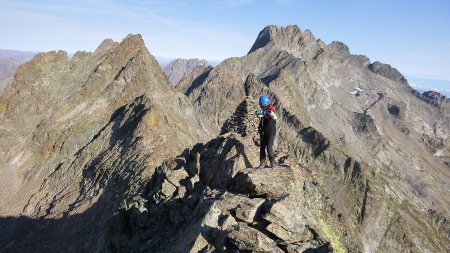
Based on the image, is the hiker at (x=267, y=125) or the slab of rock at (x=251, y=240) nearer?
the slab of rock at (x=251, y=240)

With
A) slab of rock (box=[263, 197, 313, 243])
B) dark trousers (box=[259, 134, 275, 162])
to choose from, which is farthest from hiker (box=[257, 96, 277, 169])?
slab of rock (box=[263, 197, 313, 243])

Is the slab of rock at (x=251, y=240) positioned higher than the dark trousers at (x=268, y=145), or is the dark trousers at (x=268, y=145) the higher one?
the dark trousers at (x=268, y=145)

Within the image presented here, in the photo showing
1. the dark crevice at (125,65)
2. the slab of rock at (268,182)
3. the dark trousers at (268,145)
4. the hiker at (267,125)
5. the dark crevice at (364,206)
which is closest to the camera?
the slab of rock at (268,182)

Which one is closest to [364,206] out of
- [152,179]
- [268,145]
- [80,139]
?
[80,139]

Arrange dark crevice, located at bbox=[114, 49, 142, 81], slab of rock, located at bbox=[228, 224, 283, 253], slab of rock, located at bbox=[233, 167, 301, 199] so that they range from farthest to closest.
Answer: dark crevice, located at bbox=[114, 49, 142, 81], slab of rock, located at bbox=[233, 167, 301, 199], slab of rock, located at bbox=[228, 224, 283, 253]

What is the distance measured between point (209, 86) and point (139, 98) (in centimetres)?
9446

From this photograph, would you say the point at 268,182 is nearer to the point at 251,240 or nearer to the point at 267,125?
the point at 267,125

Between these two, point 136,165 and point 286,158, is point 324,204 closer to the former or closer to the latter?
point 286,158

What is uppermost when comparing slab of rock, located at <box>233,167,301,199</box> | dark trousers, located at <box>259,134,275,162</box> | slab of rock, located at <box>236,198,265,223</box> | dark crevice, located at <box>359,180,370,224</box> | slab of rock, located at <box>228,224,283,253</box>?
dark trousers, located at <box>259,134,275,162</box>

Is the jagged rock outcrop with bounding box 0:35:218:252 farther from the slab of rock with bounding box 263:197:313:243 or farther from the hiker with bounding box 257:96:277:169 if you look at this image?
the slab of rock with bounding box 263:197:313:243

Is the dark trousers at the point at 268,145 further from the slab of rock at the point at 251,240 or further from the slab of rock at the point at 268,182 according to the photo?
the slab of rock at the point at 251,240

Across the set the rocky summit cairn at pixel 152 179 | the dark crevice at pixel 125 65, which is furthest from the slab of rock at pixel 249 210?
the dark crevice at pixel 125 65

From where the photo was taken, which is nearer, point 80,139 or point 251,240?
point 251,240

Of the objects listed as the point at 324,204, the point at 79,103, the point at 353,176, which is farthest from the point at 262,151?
the point at 353,176
